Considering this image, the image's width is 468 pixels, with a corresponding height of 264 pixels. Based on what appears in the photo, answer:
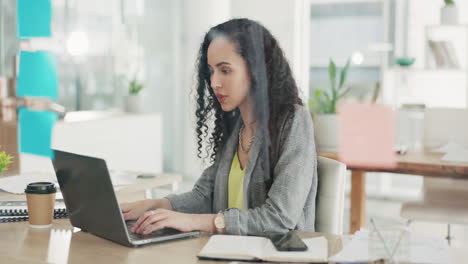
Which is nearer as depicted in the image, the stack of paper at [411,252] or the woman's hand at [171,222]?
the stack of paper at [411,252]

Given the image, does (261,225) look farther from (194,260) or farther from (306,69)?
(306,69)

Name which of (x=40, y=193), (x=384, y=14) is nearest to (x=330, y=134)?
(x=40, y=193)

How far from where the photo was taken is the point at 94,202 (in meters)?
1.15

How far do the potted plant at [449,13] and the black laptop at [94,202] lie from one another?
9.69 feet

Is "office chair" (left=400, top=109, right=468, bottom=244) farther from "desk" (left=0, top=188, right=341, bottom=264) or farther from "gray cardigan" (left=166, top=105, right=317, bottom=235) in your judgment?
"desk" (left=0, top=188, right=341, bottom=264)

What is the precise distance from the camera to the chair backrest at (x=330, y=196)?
1385 millimetres

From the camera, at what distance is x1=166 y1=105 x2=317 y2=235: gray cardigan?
1.24m

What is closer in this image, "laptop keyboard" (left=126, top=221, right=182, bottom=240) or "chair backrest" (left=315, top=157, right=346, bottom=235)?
"laptop keyboard" (left=126, top=221, right=182, bottom=240)

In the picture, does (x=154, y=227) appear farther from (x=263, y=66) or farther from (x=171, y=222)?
(x=263, y=66)

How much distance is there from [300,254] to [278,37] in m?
3.05

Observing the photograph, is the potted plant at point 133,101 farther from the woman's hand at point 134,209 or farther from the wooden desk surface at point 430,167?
the woman's hand at point 134,209

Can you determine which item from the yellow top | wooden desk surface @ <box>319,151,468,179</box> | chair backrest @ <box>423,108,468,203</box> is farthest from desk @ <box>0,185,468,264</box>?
chair backrest @ <box>423,108,468,203</box>

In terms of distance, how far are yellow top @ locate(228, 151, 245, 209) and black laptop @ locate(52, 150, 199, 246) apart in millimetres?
288

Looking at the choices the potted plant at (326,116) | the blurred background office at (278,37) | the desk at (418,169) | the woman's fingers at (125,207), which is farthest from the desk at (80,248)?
the blurred background office at (278,37)
